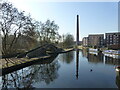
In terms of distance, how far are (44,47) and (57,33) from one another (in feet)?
Answer: 43.3

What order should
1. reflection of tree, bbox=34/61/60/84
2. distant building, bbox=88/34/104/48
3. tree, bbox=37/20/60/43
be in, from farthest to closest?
distant building, bbox=88/34/104/48 < tree, bbox=37/20/60/43 < reflection of tree, bbox=34/61/60/84

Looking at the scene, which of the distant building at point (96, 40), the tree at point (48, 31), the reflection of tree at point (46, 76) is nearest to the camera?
the reflection of tree at point (46, 76)

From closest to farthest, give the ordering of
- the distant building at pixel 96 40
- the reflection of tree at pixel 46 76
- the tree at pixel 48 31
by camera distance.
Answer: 1. the reflection of tree at pixel 46 76
2. the tree at pixel 48 31
3. the distant building at pixel 96 40

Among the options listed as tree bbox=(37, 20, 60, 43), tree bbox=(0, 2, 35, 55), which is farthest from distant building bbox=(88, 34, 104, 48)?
tree bbox=(0, 2, 35, 55)

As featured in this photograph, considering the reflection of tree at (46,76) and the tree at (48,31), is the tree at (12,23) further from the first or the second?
the tree at (48,31)

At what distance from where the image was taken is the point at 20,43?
27.1 metres

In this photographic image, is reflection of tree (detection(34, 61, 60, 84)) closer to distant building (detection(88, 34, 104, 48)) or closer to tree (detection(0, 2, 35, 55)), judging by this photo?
tree (detection(0, 2, 35, 55))

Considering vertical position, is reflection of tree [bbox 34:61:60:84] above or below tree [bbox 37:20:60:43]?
below

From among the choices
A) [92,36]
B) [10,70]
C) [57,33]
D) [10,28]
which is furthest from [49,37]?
[92,36]

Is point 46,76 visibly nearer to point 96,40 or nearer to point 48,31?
point 48,31

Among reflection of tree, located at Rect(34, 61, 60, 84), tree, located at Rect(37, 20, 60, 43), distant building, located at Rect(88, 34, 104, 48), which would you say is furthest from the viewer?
distant building, located at Rect(88, 34, 104, 48)

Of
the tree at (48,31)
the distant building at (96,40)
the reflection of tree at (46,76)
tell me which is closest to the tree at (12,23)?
the reflection of tree at (46,76)

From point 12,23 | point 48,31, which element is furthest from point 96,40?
point 12,23

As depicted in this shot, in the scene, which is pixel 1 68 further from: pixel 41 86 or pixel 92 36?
pixel 92 36
